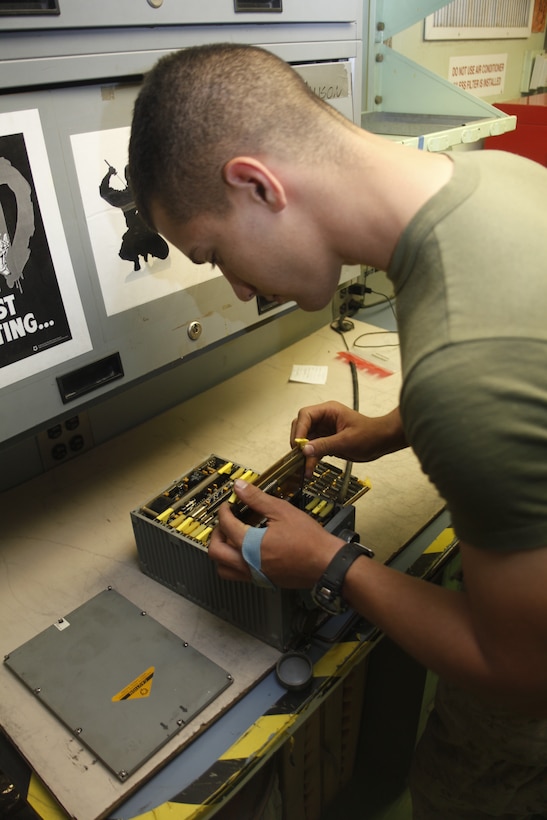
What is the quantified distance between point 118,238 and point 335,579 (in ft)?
1.97

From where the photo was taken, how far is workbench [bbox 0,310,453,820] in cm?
73

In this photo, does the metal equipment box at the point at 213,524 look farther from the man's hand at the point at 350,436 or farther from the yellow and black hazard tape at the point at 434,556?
the yellow and black hazard tape at the point at 434,556

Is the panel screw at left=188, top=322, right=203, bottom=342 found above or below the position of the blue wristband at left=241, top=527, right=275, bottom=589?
above

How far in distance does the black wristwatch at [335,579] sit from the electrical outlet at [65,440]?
2.46ft

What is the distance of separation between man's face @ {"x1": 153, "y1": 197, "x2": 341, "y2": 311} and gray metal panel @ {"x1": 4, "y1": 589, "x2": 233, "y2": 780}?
0.54 m

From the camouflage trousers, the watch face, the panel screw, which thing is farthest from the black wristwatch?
the panel screw

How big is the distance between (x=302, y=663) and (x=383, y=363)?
0.93 metres

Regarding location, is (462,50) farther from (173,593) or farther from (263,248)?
(173,593)

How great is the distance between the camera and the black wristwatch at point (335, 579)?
73cm

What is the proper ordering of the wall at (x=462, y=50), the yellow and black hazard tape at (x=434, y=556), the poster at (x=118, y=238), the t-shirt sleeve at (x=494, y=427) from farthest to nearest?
the wall at (x=462, y=50), the yellow and black hazard tape at (x=434, y=556), the poster at (x=118, y=238), the t-shirt sleeve at (x=494, y=427)

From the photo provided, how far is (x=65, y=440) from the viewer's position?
1.32m

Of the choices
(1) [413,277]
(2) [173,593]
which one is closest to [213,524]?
(2) [173,593]

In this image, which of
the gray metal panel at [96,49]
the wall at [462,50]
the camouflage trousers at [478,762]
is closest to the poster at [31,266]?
the gray metal panel at [96,49]

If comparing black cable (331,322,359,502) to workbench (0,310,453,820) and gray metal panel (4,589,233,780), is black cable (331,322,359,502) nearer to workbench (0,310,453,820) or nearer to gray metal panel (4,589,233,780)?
workbench (0,310,453,820)
